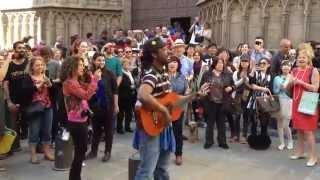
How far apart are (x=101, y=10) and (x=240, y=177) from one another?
564 inches

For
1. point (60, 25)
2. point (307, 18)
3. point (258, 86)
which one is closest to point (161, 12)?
point (60, 25)

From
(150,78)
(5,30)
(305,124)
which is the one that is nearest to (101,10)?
(5,30)

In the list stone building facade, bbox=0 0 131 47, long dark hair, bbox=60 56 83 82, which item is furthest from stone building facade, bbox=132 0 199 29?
long dark hair, bbox=60 56 83 82

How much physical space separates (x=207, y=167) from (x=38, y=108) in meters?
2.60

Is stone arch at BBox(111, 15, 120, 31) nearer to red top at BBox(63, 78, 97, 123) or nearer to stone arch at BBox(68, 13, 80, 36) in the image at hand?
stone arch at BBox(68, 13, 80, 36)

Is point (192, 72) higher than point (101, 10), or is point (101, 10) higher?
point (101, 10)

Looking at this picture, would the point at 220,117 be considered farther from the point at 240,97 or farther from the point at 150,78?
the point at 150,78

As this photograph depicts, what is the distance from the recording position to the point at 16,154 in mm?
8125

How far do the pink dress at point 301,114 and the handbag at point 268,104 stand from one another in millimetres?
864

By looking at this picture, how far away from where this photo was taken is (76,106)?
6.05 metres

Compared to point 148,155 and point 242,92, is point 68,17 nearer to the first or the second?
point 242,92

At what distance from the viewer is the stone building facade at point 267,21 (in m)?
10.9

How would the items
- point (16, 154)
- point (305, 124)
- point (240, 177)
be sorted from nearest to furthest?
point (240, 177) < point (305, 124) < point (16, 154)

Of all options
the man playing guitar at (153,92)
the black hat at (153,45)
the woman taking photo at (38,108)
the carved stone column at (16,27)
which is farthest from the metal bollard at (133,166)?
the carved stone column at (16,27)
